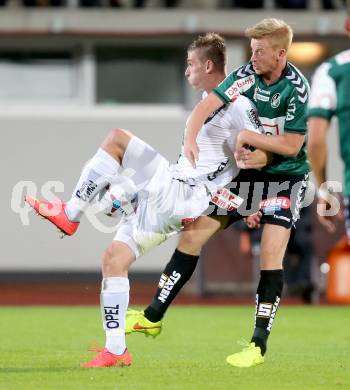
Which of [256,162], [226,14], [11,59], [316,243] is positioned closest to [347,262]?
[316,243]

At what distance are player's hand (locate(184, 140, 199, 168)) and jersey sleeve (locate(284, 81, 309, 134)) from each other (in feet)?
2.03

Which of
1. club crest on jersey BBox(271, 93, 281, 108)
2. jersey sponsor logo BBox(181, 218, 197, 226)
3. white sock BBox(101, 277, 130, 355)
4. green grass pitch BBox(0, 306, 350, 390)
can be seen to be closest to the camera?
green grass pitch BBox(0, 306, 350, 390)

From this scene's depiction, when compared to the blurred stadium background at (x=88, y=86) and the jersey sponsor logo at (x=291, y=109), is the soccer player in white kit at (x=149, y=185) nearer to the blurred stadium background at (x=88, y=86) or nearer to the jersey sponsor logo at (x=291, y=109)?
the jersey sponsor logo at (x=291, y=109)

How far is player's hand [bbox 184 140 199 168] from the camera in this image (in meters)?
7.41

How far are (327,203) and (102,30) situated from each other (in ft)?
43.6

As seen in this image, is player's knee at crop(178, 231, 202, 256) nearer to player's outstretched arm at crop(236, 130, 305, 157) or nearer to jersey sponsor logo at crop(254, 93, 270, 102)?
player's outstretched arm at crop(236, 130, 305, 157)

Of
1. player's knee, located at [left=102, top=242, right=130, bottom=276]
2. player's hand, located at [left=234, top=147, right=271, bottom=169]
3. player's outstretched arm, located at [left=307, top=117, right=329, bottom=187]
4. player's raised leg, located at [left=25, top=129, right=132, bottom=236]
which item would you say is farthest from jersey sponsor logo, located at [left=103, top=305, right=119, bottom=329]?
player's outstretched arm, located at [left=307, top=117, right=329, bottom=187]

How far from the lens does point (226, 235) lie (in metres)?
17.4

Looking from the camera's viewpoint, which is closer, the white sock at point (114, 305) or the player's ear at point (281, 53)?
the white sock at point (114, 305)

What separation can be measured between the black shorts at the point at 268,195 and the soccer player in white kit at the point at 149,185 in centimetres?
11

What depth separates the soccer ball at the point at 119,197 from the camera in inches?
297

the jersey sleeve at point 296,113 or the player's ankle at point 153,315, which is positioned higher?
the jersey sleeve at point 296,113

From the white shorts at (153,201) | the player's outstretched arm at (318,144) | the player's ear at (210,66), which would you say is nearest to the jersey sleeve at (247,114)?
the player's ear at (210,66)

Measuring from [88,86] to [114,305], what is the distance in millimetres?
12606
